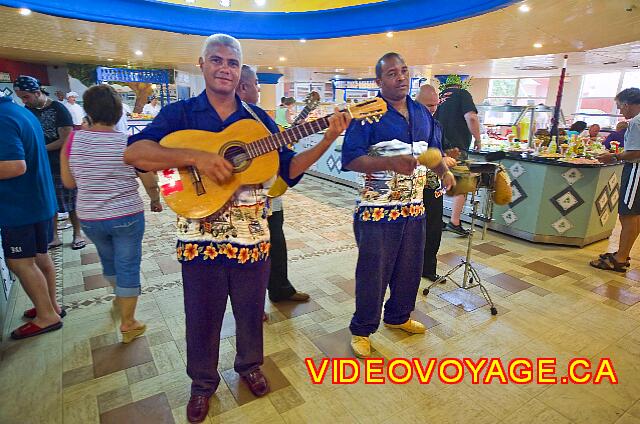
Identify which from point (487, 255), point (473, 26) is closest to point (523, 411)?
point (487, 255)

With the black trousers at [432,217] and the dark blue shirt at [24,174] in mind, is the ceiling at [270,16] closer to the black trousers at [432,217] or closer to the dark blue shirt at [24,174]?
the black trousers at [432,217]

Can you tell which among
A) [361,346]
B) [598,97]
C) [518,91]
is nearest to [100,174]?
[361,346]

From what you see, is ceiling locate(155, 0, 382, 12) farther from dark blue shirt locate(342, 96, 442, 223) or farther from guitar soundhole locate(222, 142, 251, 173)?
guitar soundhole locate(222, 142, 251, 173)

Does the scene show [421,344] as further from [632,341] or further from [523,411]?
[632,341]

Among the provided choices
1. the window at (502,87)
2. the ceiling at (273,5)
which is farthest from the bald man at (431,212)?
the window at (502,87)

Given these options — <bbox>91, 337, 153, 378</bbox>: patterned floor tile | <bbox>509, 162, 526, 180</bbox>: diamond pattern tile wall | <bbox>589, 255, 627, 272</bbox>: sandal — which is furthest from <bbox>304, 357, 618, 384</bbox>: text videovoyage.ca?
<bbox>509, 162, 526, 180</bbox>: diamond pattern tile wall

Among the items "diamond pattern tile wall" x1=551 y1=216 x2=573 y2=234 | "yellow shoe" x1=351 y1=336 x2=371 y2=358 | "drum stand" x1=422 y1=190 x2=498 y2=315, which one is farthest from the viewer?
"diamond pattern tile wall" x1=551 y1=216 x2=573 y2=234

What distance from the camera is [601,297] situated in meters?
3.45

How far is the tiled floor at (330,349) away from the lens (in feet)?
6.66

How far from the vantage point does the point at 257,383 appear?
2117 mm

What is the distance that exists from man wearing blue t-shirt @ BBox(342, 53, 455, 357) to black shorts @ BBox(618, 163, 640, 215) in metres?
2.82

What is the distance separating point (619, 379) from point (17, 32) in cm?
1142

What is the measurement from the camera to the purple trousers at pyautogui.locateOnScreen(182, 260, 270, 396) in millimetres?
1823

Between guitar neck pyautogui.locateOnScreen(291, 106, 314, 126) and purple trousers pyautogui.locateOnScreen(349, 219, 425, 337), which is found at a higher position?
guitar neck pyautogui.locateOnScreen(291, 106, 314, 126)
